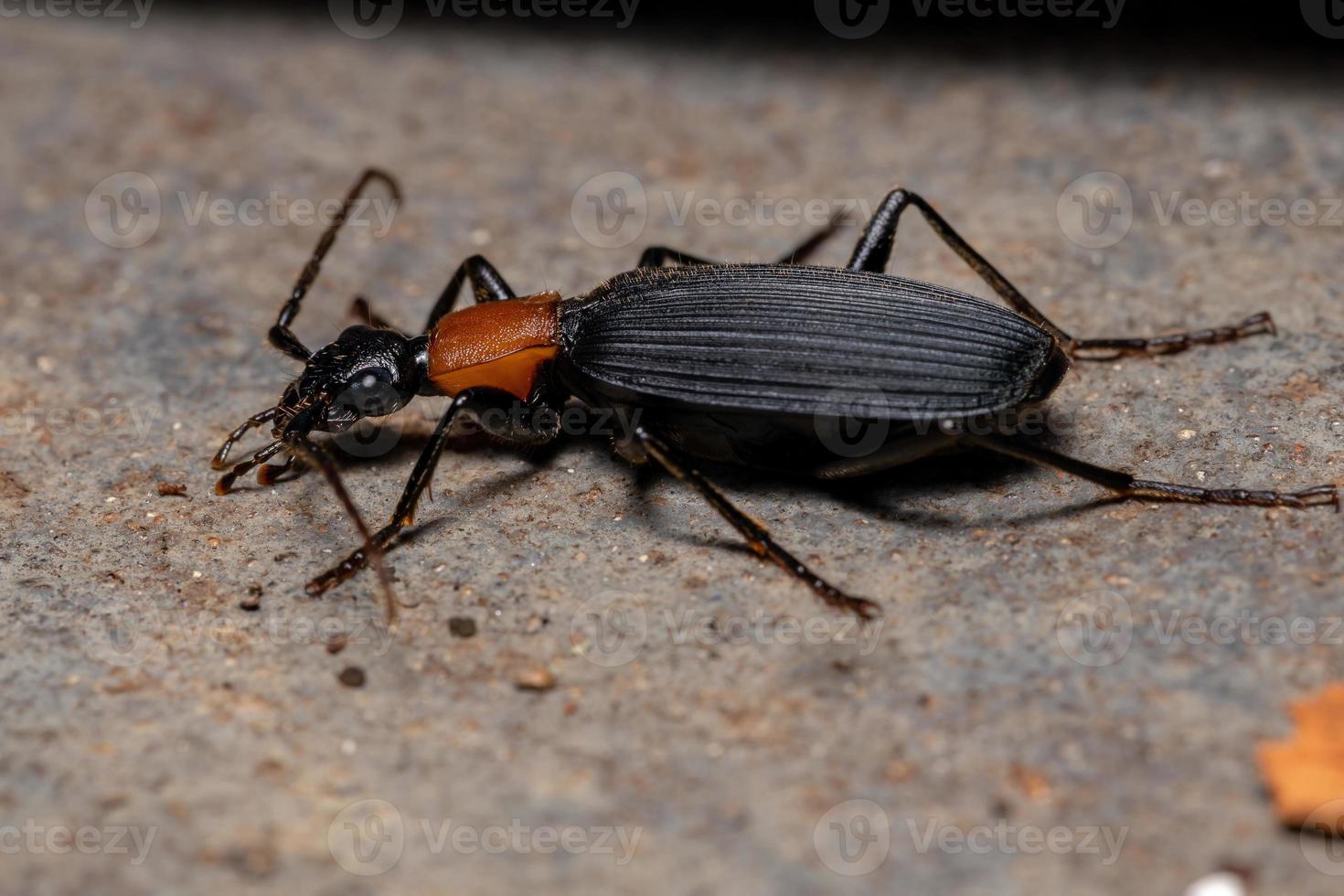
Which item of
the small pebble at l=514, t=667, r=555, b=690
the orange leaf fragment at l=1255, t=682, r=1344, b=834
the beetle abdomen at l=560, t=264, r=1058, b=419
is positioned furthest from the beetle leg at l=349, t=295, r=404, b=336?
the orange leaf fragment at l=1255, t=682, r=1344, b=834

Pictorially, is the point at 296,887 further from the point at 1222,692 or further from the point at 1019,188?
the point at 1019,188

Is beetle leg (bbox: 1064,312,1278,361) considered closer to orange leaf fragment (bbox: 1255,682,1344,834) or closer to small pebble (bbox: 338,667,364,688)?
orange leaf fragment (bbox: 1255,682,1344,834)

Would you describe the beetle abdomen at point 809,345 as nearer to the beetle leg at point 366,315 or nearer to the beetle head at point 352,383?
the beetle head at point 352,383

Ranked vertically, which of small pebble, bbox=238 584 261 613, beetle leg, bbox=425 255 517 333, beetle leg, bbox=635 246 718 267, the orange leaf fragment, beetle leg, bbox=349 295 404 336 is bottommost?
the orange leaf fragment

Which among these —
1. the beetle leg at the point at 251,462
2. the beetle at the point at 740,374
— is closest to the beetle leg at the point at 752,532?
the beetle at the point at 740,374

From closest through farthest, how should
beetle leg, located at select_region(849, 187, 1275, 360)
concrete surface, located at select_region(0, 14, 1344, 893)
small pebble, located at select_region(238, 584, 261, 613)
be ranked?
concrete surface, located at select_region(0, 14, 1344, 893)
small pebble, located at select_region(238, 584, 261, 613)
beetle leg, located at select_region(849, 187, 1275, 360)

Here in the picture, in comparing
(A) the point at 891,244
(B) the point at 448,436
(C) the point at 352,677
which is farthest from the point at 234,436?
(A) the point at 891,244
